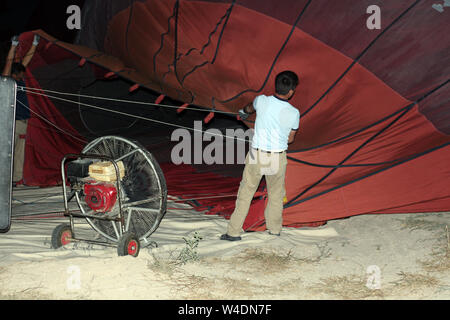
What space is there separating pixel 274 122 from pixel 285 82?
0.30 metres

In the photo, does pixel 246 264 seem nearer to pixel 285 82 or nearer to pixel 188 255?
pixel 188 255

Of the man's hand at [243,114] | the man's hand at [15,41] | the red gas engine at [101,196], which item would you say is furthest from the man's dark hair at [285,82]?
the man's hand at [15,41]

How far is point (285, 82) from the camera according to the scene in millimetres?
3311

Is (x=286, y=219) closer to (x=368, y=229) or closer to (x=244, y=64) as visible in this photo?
(x=368, y=229)

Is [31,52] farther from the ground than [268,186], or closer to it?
farther from the ground

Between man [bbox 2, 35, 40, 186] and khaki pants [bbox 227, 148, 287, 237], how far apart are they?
275 cm

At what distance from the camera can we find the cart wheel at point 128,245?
298 centimetres

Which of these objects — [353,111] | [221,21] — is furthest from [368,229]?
[221,21]

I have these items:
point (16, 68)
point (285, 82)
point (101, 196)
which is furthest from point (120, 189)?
point (16, 68)

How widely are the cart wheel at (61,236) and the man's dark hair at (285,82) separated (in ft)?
5.88

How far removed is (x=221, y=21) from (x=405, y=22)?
4.53ft

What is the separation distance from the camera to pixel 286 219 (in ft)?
12.5
